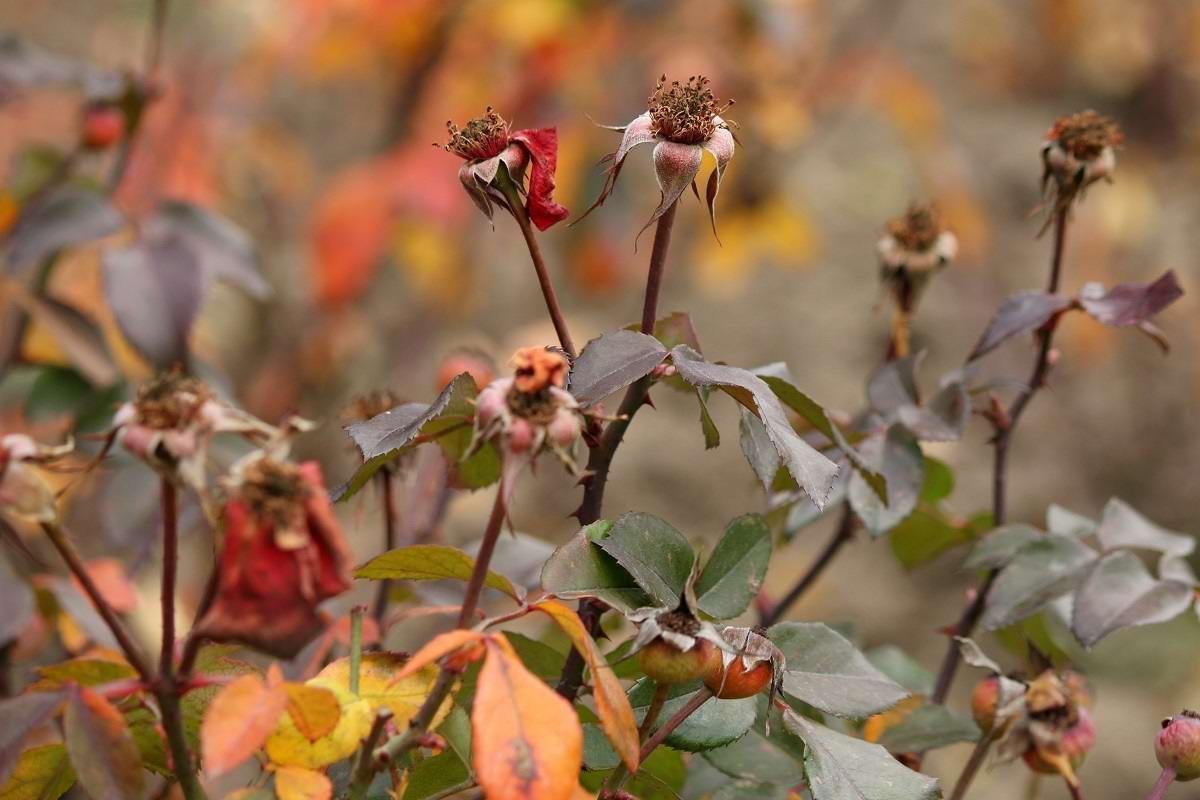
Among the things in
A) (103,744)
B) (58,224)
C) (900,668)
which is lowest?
(900,668)

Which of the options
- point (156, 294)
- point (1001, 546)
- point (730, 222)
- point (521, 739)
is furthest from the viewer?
point (730, 222)

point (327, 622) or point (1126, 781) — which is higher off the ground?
point (327, 622)

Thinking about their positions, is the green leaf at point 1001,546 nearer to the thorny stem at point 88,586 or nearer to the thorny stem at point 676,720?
the thorny stem at point 676,720

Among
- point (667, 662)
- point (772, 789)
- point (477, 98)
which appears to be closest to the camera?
point (667, 662)

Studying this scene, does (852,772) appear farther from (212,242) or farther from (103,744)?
(212,242)

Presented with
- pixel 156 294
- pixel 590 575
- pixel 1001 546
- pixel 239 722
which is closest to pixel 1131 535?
pixel 1001 546

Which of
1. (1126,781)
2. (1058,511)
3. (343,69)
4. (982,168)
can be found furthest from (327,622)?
(982,168)

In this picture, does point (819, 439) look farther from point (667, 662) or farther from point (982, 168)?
point (982, 168)
